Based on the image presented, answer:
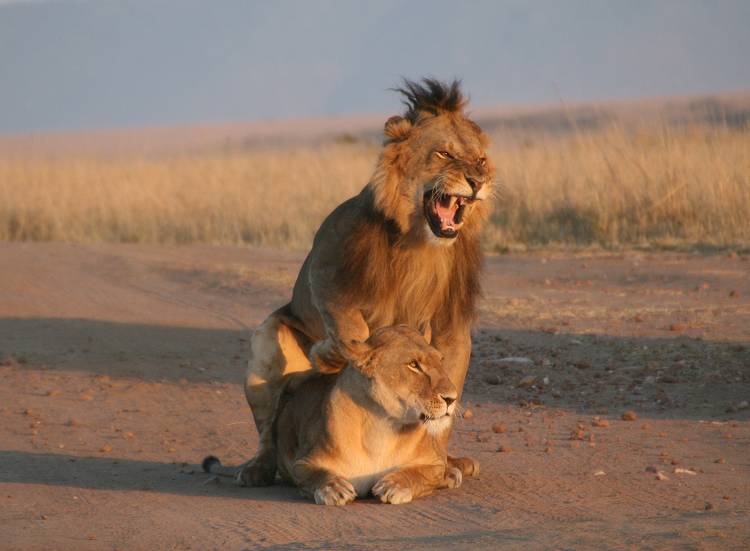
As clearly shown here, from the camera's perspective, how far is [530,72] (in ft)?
443

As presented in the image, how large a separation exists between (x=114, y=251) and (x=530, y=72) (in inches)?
4780

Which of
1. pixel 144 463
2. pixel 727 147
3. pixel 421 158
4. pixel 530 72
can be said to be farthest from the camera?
pixel 530 72

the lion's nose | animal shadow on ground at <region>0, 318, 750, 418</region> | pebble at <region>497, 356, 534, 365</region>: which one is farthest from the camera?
pebble at <region>497, 356, 534, 365</region>

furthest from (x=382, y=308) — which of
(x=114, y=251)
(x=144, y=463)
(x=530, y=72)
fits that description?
(x=530, y=72)

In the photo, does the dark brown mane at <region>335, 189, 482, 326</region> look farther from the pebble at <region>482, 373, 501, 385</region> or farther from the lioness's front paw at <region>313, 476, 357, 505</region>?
the pebble at <region>482, 373, 501, 385</region>

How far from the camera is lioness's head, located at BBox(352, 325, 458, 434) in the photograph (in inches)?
253

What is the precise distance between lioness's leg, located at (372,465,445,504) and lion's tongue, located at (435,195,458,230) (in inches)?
45.7

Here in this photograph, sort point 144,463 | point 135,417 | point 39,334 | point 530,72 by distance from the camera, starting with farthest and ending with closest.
Result: point 530,72 < point 39,334 < point 135,417 < point 144,463

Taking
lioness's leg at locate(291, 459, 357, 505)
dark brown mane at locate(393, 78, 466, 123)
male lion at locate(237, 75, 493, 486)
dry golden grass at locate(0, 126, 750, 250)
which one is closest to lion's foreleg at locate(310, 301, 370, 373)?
male lion at locate(237, 75, 493, 486)

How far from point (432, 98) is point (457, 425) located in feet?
8.60

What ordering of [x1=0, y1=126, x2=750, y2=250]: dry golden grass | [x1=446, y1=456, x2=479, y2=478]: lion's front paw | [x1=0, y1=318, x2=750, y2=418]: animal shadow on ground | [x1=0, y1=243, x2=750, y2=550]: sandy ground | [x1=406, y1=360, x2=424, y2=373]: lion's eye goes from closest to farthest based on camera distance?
[x1=0, y1=243, x2=750, y2=550]: sandy ground, [x1=406, y1=360, x2=424, y2=373]: lion's eye, [x1=446, y1=456, x2=479, y2=478]: lion's front paw, [x1=0, y1=318, x2=750, y2=418]: animal shadow on ground, [x1=0, y1=126, x2=750, y2=250]: dry golden grass

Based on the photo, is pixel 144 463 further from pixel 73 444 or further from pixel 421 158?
pixel 421 158

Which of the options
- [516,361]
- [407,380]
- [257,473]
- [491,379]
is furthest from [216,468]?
[516,361]

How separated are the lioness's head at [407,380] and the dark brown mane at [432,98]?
115cm
